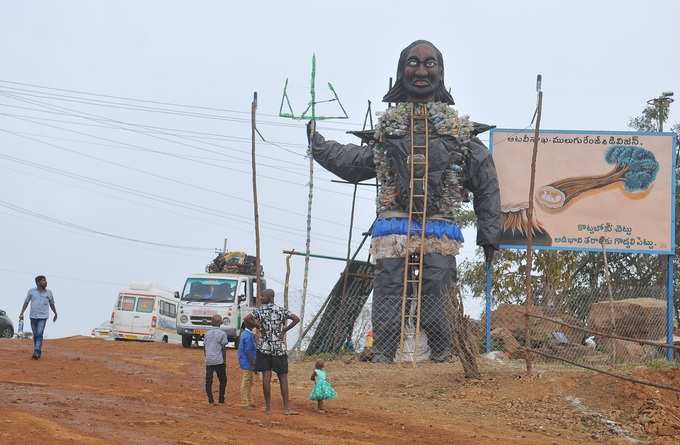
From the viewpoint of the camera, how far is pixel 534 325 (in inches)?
835

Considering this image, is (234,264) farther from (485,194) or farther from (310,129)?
(485,194)

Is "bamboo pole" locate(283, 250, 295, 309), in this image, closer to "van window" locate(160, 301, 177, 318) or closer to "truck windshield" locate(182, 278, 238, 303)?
"truck windshield" locate(182, 278, 238, 303)

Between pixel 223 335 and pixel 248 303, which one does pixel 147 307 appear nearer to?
pixel 248 303

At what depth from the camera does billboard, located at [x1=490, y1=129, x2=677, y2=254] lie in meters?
21.0

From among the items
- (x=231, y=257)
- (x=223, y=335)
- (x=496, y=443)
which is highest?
(x=231, y=257)

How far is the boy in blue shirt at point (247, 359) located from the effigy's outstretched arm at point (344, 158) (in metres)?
8.31

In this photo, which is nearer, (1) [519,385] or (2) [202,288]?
(1) [519,385]

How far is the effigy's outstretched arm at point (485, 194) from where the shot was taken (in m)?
20.4

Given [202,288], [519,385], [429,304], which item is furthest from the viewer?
[202,288]

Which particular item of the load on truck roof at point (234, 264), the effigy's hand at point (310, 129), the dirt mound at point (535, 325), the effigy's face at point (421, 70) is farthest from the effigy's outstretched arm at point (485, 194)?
the load on truck roof at point (234, 264)

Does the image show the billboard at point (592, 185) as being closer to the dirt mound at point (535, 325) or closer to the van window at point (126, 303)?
the dirt mound at point (535, 325)

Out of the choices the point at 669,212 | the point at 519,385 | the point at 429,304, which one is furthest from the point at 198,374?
the point at 669,212

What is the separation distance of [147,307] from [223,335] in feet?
64.0

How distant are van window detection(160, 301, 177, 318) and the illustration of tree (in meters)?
16.7
